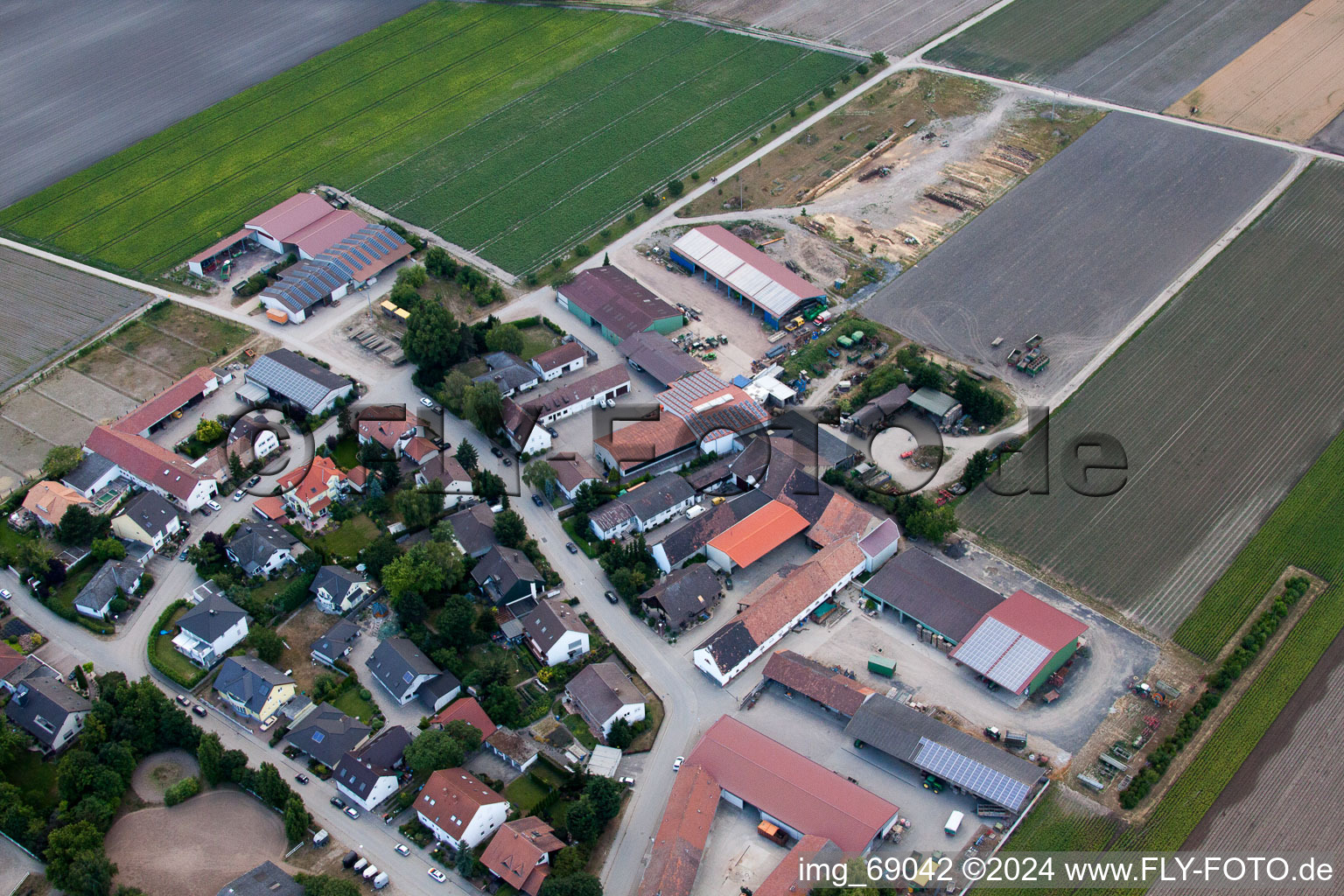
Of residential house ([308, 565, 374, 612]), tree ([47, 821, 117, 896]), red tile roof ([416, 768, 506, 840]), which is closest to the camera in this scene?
tree ([47, 821, 117, 896])

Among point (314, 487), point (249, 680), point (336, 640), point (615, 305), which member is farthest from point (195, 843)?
point (615, 305)

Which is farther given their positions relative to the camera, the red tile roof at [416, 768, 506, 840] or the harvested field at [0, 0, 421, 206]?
the harvested field at [0, 0, 421, 206]

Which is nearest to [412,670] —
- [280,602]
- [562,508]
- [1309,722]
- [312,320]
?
[280,602]

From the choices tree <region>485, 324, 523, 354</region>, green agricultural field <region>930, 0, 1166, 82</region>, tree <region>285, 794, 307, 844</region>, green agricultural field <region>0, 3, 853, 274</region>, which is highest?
green agricultural field <region>930, 0, 1166, 82</region>

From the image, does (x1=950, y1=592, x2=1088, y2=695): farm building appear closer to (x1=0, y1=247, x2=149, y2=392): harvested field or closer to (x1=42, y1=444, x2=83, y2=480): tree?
(x1=42, y1=444, x2=83, y2=480): tree

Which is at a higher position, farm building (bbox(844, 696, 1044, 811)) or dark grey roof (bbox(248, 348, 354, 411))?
dark grey roof (bbox(248, 348, 354, 411))

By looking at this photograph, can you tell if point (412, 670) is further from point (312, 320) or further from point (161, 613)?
point (312, 320)

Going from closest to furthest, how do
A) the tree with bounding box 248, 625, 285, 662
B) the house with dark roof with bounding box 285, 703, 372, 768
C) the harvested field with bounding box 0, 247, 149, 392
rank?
the house with dark roof with bounding box 285, 703, 372, 768 → the tree with bounding box 248, 625, 285, 662 → the harvested field with bounding box 0, 247, 149, 392

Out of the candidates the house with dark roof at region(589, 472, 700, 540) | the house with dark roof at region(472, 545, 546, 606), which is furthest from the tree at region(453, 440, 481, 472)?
the house with dark roof at region(589, 472, 700, 540)
